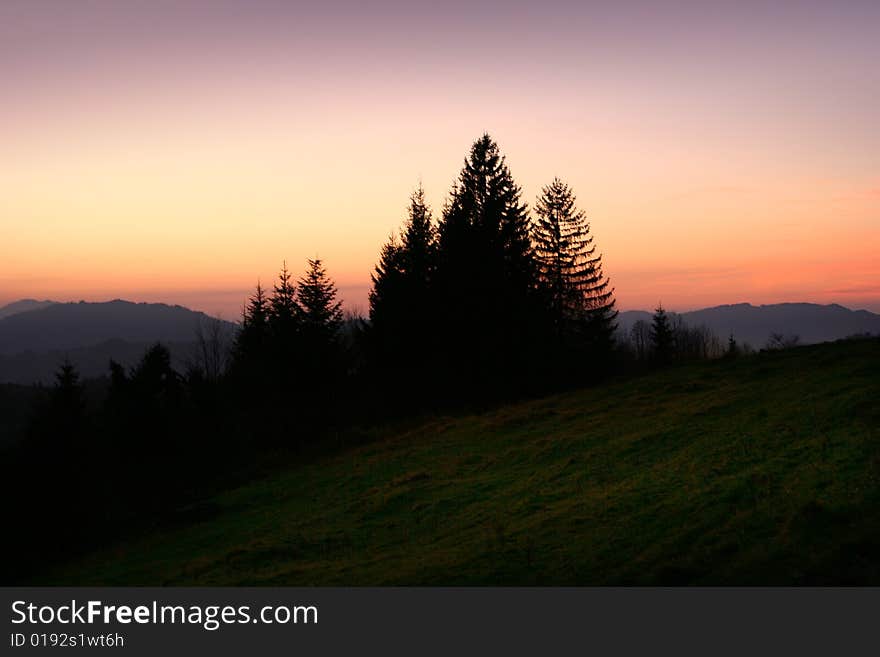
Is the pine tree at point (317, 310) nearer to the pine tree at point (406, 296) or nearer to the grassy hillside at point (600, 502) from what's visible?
the pine tree at point (406, 296)

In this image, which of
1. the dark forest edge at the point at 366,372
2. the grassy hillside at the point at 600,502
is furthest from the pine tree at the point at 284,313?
the grassy hillside at the point at 600,502

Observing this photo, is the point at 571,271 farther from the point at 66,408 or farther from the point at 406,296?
the point at 66,408

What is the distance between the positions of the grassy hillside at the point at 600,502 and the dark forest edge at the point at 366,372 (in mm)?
8596

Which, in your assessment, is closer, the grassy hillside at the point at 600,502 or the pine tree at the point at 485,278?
the grassy hillside at the point at 600,502

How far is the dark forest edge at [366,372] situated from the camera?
36.8m

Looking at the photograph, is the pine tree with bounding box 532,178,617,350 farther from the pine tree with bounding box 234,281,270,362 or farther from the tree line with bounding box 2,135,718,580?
the pine tree with bounding box 234,281,270,362

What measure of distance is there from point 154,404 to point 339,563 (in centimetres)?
3252

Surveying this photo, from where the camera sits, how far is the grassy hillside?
12680mm

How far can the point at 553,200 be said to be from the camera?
54844mm

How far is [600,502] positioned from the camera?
18.0 meters

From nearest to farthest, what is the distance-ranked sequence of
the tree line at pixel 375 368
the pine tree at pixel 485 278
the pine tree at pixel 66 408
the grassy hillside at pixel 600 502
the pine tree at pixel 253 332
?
1. the grassy hillside at pixel 600 502
2. the pine tree at pixel 66 408
3. the tree line at pixel 375 368
4. the pine tree at pixel 485 278
5. the pine tree at pixel 253 332

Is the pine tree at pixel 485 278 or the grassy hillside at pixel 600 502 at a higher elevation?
the pine tree at pixel 485 278

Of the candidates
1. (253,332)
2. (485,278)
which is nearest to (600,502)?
(485,278)

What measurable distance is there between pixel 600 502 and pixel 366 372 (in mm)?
39234
